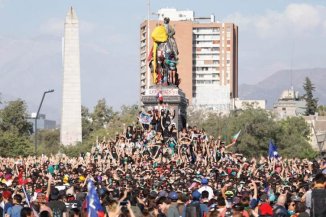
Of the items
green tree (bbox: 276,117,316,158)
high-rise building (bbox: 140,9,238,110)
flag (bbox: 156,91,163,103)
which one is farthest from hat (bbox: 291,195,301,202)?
high-rise building (bbox: 140,9,238,110)

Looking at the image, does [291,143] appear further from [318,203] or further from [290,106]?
[318,203]

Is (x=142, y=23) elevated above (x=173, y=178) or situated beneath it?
elevated above

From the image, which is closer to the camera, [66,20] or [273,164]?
[273,164]

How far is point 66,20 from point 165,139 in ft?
113

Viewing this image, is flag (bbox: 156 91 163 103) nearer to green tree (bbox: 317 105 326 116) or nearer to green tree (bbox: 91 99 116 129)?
green tree (bbox: 91 99 116 129)

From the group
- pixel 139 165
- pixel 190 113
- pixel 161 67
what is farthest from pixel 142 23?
pixel 139 165

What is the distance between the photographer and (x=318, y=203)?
18375 mm

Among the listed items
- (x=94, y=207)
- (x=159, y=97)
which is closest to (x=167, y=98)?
(x=159, y=97)

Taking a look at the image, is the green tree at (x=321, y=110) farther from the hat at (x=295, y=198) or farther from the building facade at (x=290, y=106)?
the hat at (x=295, y=198)

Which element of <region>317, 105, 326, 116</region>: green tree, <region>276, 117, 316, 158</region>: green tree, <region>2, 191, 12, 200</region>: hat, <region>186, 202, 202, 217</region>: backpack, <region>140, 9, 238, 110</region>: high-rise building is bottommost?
<region>186, 202, 202, 217</region>: backpack

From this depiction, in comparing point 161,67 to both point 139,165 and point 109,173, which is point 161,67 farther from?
point 109,173

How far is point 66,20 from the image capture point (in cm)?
9181

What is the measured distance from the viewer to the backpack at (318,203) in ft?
60.0

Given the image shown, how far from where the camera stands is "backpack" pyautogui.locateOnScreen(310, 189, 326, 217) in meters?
18.3
